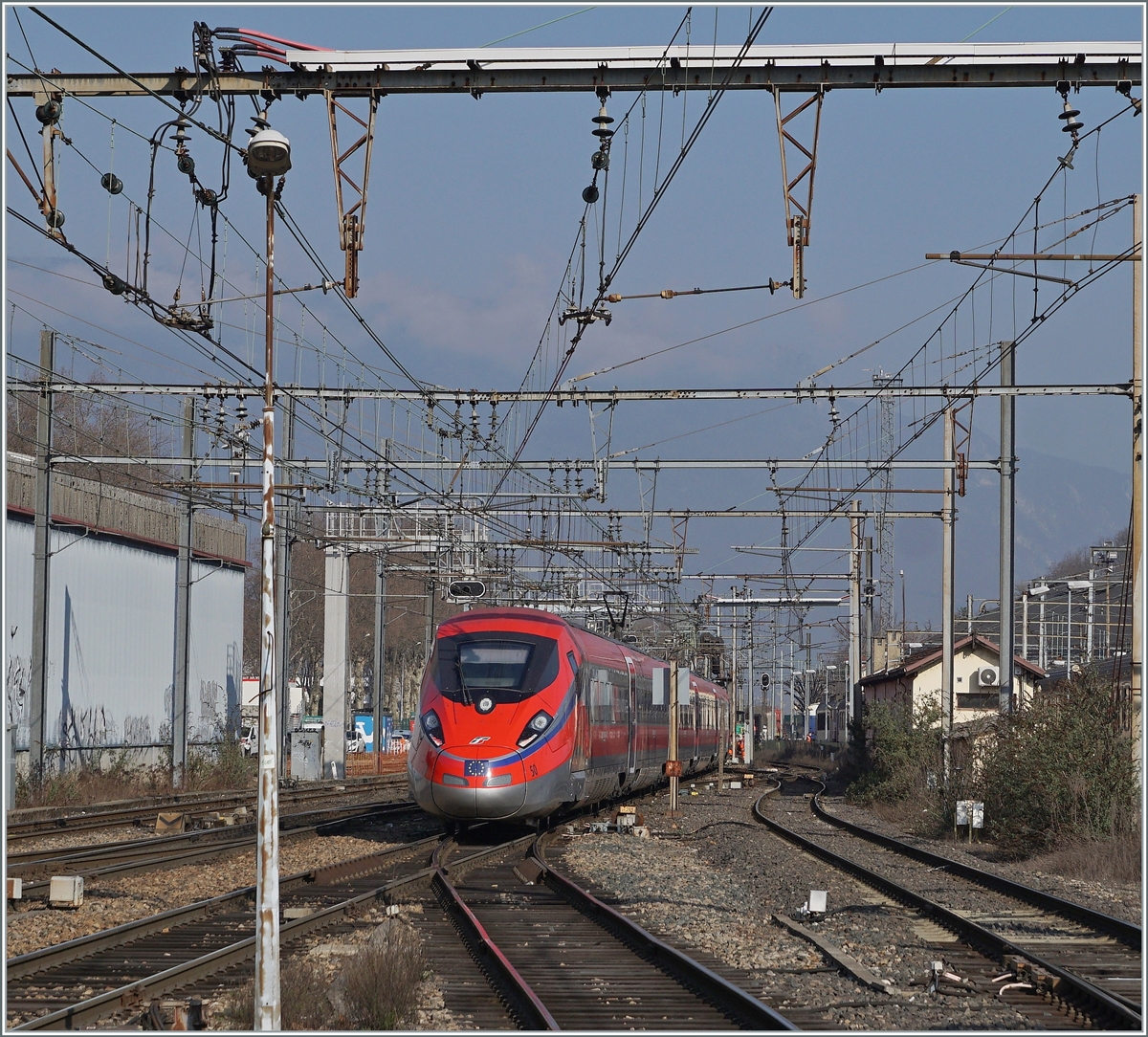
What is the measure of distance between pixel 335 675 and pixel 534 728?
25640 mm

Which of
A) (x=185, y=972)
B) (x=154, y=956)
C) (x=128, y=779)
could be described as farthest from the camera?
(x=128, y=779)

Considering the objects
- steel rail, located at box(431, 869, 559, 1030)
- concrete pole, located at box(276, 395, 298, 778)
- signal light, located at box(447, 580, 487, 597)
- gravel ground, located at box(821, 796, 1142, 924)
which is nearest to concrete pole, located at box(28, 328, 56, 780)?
concrete pole, located at box(276, 395, 298, 778)

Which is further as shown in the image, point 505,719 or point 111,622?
point 111,622

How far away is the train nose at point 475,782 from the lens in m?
20.7

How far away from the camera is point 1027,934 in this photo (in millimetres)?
13789

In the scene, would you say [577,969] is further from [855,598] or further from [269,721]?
[855,598]

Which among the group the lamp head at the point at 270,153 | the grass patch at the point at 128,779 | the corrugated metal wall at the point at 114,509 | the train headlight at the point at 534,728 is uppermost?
the lamp head at the point at 270,153

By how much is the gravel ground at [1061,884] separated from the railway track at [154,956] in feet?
26.2

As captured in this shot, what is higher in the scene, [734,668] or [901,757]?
[734,668]

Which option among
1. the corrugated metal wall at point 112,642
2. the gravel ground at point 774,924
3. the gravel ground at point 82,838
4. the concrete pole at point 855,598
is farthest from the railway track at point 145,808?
the concrete pole at point 855,598

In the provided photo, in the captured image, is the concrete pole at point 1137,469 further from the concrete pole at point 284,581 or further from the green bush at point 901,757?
the concrete pole at point 284,581

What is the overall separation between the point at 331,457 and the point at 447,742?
30.4 feet

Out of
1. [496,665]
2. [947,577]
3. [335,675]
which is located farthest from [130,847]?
[335,675]

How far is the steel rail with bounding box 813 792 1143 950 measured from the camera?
13.5m
